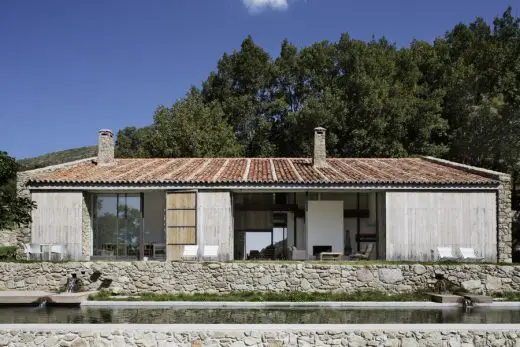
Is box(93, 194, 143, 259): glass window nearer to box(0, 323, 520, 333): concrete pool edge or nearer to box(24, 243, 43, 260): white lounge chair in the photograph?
box(24, 243, 43, 260): white lounge chair

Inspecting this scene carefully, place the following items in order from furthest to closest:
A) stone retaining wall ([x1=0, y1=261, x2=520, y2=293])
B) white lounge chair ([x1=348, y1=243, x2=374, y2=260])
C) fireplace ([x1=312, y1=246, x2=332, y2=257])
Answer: fireplace ([x1=312, y1=246, x2=332, y2=257]) → white lounge chair ([x1=348, y1=243, x2=374, y2=260]) → stone retaining wall ([x1=0, y1=261, x2=520, y2=293])

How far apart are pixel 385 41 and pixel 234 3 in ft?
46.7

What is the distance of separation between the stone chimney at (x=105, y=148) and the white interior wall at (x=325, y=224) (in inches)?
357

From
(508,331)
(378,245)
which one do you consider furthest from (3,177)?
(508,331)

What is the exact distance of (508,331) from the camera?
10617 millimetres

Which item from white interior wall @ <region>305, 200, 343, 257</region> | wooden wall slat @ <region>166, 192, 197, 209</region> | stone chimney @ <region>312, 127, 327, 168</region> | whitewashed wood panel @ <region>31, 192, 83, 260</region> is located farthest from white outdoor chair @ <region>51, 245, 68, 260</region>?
stone chimney @ <region>312, 127, 327, 168</region>

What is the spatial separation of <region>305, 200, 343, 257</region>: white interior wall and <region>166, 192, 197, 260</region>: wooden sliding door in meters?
5.52

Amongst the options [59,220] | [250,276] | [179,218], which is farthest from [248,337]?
[59,220]

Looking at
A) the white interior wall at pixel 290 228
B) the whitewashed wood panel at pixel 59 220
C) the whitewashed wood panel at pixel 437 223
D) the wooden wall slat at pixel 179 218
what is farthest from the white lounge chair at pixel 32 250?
the whitewashed wood panel at pixel 437 223

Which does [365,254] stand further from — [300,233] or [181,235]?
[181,235]

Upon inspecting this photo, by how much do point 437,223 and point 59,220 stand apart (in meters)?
14.0

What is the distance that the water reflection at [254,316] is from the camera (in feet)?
44.5

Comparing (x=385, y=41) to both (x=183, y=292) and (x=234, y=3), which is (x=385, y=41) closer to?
(x=234, y=3)

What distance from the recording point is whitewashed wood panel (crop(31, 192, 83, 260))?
2088 cm
